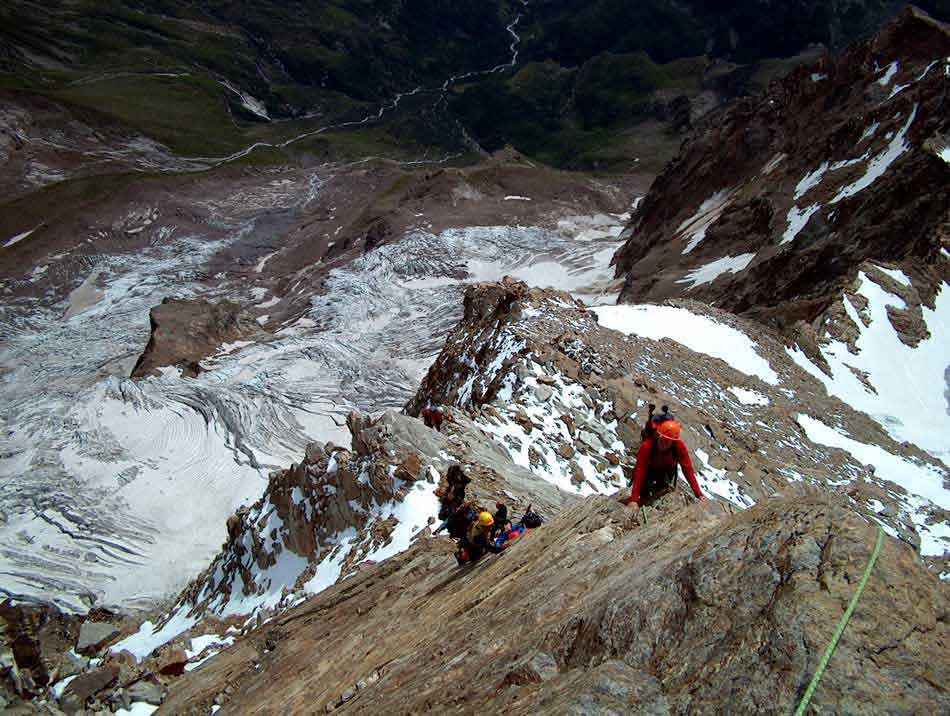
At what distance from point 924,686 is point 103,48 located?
165 meters

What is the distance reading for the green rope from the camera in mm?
4738

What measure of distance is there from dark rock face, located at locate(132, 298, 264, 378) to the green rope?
35.6m

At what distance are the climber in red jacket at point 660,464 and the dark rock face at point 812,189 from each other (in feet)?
65.5

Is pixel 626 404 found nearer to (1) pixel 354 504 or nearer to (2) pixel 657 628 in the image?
(1) pixel 354 504

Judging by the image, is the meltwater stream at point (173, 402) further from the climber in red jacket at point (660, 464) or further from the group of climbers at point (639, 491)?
the climber in red jacket at point (660, 464)

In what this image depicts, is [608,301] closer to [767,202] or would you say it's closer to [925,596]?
[767,202]

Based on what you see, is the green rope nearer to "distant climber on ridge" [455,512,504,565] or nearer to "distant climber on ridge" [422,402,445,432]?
"distant climber on ridge" [455,512,504,565]

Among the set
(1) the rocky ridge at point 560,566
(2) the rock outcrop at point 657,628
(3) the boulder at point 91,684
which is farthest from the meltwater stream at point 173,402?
(2) the rock outcrop at point 657,628

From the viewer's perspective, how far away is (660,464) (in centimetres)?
984

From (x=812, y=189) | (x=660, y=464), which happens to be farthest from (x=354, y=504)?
(x=812, y=189)

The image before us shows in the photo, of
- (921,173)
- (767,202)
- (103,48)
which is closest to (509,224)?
(767,202)

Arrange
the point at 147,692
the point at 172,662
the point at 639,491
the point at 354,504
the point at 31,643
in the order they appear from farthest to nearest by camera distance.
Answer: the point at 31,643
the point at 354,504
the point at 172,662
the point at 147,692
the point at 639,491

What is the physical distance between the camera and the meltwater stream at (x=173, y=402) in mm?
25188

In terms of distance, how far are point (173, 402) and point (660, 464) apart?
96.6 feet
